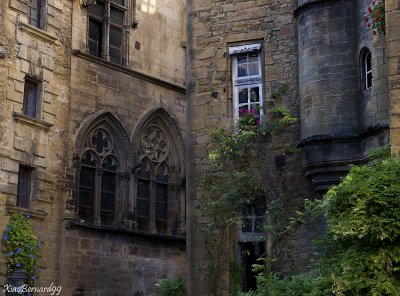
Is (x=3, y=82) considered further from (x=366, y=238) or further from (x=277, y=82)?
(x=366, y=238)

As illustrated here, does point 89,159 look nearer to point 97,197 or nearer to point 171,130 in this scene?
point 97,197

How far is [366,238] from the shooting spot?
8.67m

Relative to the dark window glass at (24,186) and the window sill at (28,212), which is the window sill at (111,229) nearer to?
the window sill at (28,212)

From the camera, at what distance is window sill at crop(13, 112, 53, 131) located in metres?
19.3

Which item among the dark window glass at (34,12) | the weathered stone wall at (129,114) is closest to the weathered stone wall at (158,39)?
the weathered stone wall at (129,114)

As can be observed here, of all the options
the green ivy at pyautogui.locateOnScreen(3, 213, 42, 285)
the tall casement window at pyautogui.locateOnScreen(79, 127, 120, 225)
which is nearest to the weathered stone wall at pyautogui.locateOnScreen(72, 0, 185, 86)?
the tall casement window at pyautogui.locateOnScreen(79, 127, 120, 225)

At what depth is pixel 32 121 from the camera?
19.7 metres

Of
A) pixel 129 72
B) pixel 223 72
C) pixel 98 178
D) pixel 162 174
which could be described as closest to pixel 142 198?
pixel 162 174

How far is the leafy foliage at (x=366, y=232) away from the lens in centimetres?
848

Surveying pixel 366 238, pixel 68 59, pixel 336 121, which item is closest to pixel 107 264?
pixel 68 59

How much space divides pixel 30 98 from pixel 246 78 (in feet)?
22.3

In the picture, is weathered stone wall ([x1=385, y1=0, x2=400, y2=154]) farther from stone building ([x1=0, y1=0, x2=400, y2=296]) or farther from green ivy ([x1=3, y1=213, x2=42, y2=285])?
green ivy ([x1=3, y1=213, x2=42, y2=285])

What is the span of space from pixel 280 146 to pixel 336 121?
1376 mm

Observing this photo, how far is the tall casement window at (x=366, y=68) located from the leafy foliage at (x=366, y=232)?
490 centimetres
